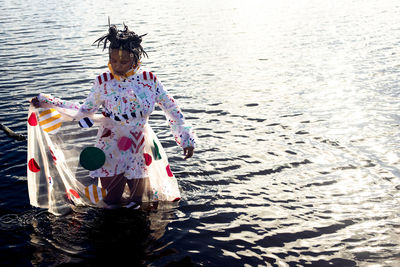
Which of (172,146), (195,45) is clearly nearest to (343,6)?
(195,45)

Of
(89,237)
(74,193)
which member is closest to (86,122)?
(74,193)

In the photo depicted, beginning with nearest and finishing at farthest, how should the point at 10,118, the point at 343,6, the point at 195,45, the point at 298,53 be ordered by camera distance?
the point at 10,118, the point at 298,53, the point at 195,45, the point at 343,6

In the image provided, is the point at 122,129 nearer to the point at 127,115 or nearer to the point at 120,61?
the point at 127,115

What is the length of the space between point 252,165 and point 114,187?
294cm

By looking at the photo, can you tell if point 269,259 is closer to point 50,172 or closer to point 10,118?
point 50,172

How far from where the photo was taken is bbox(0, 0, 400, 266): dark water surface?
5602 millimetres

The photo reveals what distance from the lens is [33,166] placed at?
6137mm

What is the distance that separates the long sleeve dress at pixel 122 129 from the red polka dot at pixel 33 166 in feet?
0.04

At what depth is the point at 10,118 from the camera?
36.5 feet

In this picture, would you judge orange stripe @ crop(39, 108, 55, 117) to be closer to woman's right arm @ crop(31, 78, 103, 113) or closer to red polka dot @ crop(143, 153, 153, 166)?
woman's right arm @ crop(31, 78, 103, 113)

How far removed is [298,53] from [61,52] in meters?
10.9

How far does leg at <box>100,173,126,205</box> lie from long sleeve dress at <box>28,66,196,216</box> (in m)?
0.08

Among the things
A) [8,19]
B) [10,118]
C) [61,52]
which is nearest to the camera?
[10,118]

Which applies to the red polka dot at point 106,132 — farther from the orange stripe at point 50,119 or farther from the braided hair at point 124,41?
the braided hair at point 124,41
